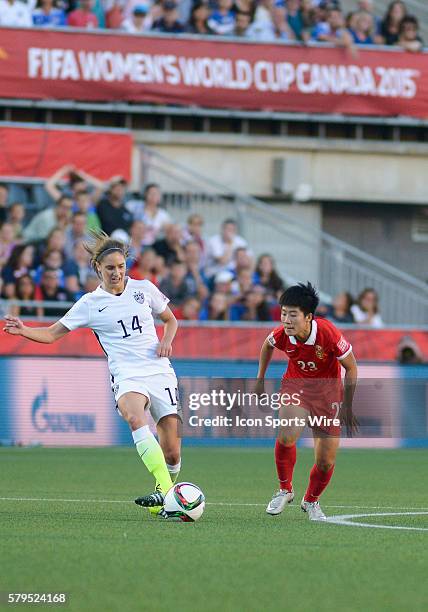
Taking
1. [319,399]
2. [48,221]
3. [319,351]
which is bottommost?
[319,399]

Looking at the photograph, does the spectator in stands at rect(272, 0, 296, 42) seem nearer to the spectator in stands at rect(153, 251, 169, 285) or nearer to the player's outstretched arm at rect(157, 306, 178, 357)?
the spectator in stands at rect(153, 251, 169, 285)

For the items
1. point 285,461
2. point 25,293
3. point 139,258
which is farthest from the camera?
point 139,258

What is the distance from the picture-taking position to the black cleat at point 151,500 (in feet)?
30.8

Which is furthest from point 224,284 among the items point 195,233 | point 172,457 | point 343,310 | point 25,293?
point 172,457

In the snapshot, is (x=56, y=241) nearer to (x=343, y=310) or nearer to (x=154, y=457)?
(x=343, y=310)

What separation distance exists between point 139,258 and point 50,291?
1.45 m

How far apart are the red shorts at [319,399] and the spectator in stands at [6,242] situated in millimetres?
11412

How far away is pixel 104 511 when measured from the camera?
33.2ft

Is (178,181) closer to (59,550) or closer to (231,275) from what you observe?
(231,275)

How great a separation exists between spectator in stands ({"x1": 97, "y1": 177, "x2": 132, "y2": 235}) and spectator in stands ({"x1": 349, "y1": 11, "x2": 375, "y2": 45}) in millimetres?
7001

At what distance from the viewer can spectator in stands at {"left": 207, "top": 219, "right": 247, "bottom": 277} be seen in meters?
22.4

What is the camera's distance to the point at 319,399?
9766 mm

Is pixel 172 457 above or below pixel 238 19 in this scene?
below

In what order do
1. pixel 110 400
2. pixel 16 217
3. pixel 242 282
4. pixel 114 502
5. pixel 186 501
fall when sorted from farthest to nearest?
pixel 242 282
pixel 16 217
pixel 110 400
pixel 114 502
pixel 186 501
